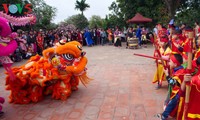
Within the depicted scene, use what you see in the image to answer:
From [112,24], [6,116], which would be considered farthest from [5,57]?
[112,24]

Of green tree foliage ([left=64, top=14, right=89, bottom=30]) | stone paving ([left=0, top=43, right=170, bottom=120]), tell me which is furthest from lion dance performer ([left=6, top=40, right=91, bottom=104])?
green tree foliage ([left=64, top=14, right=89, bottom=30])

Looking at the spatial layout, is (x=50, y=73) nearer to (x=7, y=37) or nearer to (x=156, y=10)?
(x=7, y=37)

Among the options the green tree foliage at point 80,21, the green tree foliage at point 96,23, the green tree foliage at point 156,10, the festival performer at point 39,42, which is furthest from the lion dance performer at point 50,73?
the green tree foliage at point 80,21

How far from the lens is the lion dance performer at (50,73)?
5.05 meters

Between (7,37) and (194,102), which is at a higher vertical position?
(7,37)

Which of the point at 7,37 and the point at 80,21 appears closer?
the point at 7,37

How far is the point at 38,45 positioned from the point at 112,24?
458 inches

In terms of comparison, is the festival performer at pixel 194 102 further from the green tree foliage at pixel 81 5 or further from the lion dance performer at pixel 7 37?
the green tree foliage at pixel 81 5

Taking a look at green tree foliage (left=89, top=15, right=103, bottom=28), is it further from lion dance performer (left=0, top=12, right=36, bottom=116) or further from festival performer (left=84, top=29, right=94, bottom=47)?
lion dance performer (left=0, top=12, right=36, bottom=116)

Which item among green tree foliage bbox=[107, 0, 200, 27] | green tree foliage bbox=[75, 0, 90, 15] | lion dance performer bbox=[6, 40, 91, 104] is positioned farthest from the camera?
green tree foliage bbox=[75, 0, 90, 15]

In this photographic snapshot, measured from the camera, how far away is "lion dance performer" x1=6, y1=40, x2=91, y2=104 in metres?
5.05

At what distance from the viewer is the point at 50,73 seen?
17.0 feet

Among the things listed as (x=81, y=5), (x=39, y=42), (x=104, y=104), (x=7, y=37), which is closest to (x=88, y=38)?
(x=39, y=42)

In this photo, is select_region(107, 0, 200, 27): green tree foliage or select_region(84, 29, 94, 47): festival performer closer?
select_region(84, 29, 94, 47): festival performer
